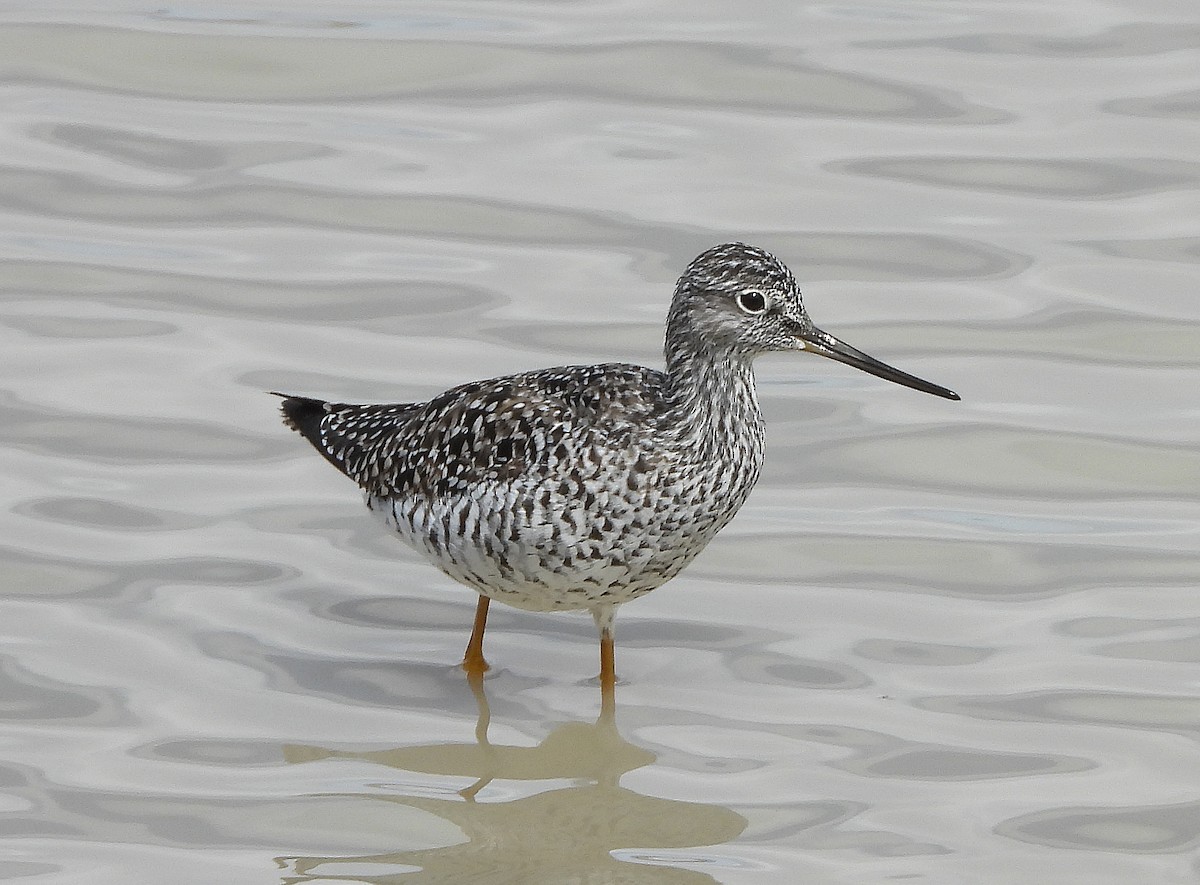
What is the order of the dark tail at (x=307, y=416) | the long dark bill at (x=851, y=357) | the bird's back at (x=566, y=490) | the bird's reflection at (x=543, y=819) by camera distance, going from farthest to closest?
1. the dark tail at (x=307, y=416)
2. the long dark bill at (x=851, y=357)
3. the bird's back at (x=566, y=490)
4. the bird's reflection at (x=543, y=819)

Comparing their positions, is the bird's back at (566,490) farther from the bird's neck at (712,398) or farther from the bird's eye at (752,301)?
the bird's eye at (752,301)

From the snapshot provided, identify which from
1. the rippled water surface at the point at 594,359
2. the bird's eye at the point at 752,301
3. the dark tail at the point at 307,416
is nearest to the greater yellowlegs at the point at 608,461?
the bird's eye at the point at 752,301

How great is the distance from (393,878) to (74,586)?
109 inches

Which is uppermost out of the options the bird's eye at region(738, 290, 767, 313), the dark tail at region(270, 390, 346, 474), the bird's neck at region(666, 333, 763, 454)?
the bird's eye at region(738, 290, 767, 313)

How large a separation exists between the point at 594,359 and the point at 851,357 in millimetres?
3117

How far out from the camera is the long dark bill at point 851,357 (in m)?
8.53

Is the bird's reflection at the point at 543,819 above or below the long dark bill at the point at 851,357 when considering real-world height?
below

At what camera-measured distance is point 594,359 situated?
1154 centimetres

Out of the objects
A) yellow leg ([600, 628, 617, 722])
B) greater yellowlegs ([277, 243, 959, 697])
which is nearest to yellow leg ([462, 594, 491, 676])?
greater yellowlegs ([277, 243, 959, 697])

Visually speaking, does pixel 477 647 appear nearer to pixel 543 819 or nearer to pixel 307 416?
pixel 543 819

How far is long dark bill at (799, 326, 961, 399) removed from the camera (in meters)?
8.53

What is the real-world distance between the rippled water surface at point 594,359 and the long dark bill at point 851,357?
1.14 meters

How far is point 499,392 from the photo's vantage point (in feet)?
28.4

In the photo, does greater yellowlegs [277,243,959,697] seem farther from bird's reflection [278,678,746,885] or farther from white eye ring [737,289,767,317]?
bird's reflection [278,678,746,885]
